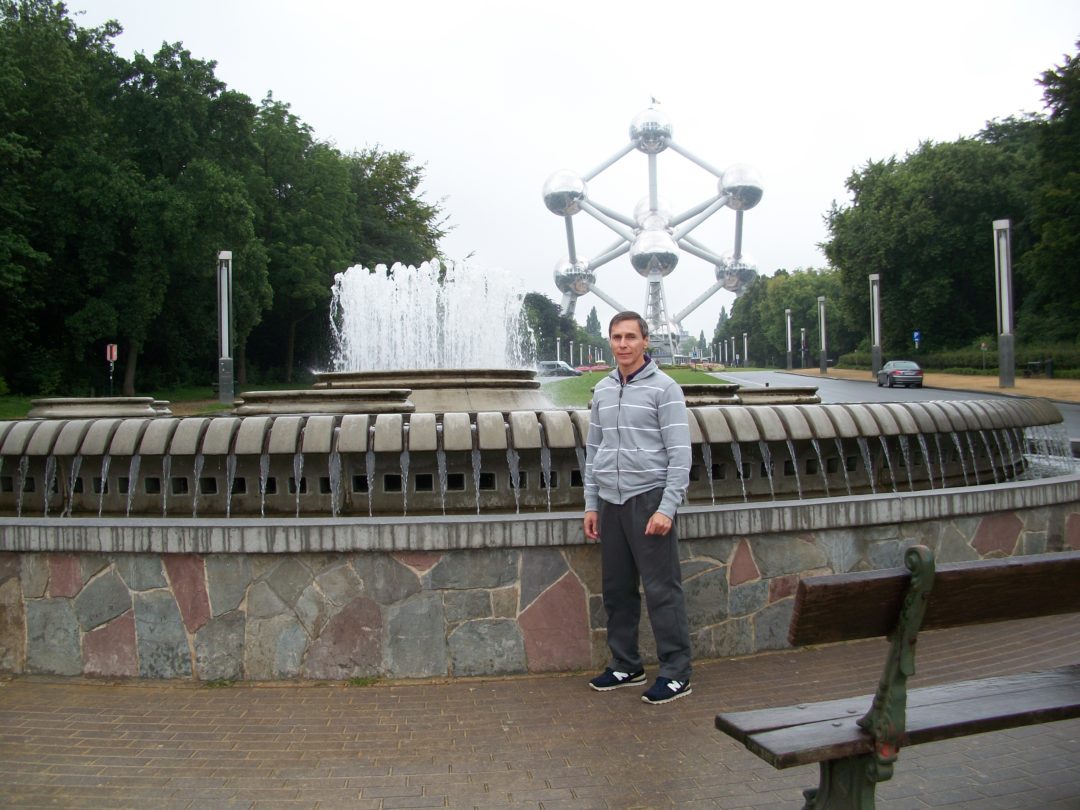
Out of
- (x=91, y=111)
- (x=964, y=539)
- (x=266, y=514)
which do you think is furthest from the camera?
(x=91, y=111)

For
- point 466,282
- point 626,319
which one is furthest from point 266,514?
point 466,282

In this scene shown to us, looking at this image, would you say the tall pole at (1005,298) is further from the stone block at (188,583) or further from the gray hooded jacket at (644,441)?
the stone block at (188,583)

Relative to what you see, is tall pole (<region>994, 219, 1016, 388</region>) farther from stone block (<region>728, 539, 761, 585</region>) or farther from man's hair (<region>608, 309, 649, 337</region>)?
man's hair (<region>608, 309, 649, 337</region>)

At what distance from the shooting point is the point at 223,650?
4.95m

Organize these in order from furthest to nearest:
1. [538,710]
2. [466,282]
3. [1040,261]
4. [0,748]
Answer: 1. [1040,261]
2. [466,282]
3. [538,710]
4. [0,748]

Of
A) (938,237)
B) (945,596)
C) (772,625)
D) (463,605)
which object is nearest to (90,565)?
(463,605)

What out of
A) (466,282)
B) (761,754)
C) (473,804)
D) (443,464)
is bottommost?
(473,804)

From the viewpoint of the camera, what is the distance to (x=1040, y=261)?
38344mm

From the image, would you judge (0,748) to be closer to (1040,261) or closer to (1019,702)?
(1019,702)

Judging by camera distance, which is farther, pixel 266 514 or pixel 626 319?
pixel 266 514

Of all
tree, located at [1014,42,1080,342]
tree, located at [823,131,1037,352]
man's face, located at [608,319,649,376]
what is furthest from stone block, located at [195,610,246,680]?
tree, located at [823,131,1037,352]

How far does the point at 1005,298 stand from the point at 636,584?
3029 cm

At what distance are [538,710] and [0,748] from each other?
2313 millimetres

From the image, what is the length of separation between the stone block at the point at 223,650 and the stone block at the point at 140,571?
1.19 feet
